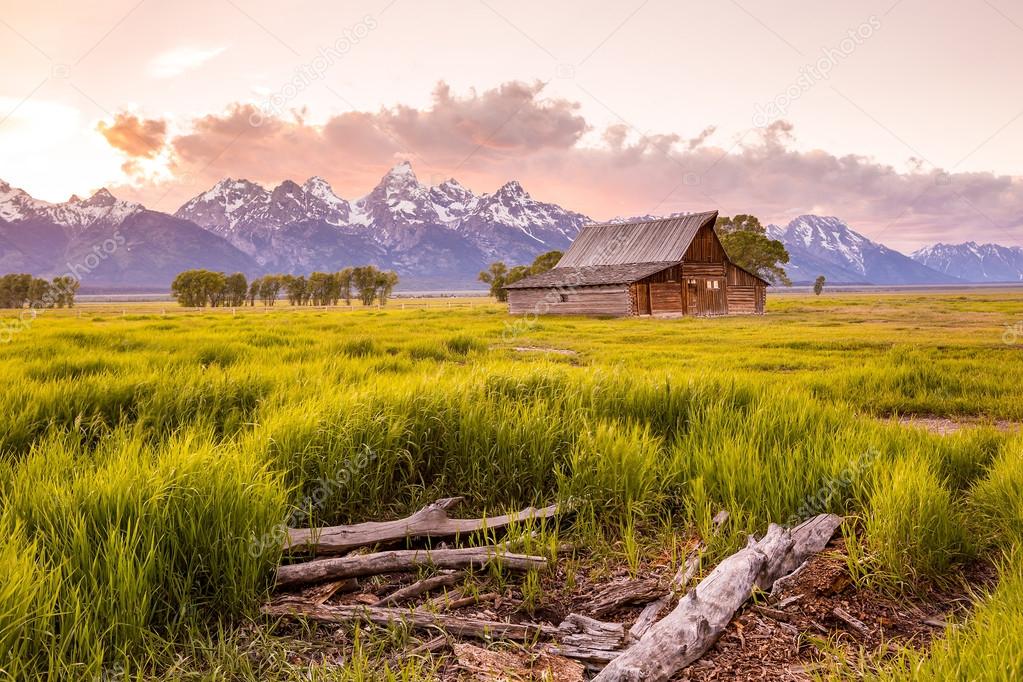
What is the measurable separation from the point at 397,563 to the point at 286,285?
6262 inches

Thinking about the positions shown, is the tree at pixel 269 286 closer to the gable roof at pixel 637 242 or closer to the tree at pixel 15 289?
the tree at pixel 15 289

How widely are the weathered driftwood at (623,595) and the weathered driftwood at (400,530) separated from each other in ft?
2.48

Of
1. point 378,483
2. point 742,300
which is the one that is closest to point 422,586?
point 378,483

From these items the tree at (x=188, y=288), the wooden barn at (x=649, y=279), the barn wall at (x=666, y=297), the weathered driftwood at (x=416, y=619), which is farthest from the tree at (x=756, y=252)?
the tree at (x=188, y=288)

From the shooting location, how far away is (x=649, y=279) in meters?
44.8

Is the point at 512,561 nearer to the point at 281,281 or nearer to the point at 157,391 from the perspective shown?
the point at 157,391

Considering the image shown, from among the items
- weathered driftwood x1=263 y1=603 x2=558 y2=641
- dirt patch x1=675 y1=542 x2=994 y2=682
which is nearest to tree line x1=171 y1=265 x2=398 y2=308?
weathered driftwood x1=263 y1=603 x2=558 y2=641

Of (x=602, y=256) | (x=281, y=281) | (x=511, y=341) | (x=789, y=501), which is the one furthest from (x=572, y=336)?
(x=281, y=281)

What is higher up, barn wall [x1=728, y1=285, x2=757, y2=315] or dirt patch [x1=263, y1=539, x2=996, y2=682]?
barn wall [x1=728, y1=285, x2=757, y2=315]

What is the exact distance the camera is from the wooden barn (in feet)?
148

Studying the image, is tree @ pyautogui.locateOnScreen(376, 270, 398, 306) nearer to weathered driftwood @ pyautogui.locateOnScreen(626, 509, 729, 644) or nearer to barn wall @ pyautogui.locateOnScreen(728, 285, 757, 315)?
barn wall @ pyautogui.locateOnScreen(728, 285, 757, 315)

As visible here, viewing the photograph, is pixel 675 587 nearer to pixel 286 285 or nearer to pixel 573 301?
pixel 573 301

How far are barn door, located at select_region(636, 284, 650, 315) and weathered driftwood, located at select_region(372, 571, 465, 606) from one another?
4214 cm

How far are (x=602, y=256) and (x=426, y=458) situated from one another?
49.6 meters
